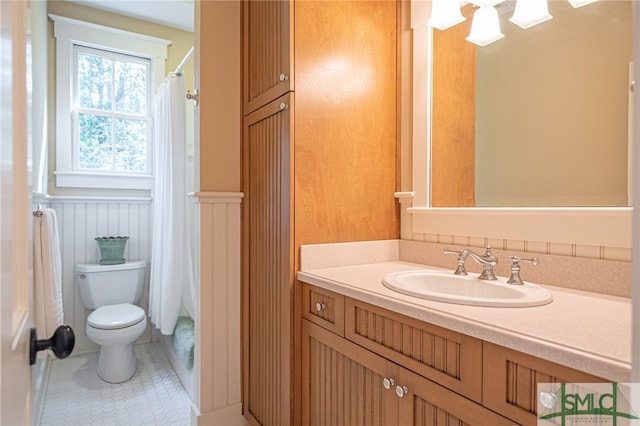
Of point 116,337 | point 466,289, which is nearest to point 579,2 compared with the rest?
point 466,289

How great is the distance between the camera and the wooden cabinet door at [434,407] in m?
0.78

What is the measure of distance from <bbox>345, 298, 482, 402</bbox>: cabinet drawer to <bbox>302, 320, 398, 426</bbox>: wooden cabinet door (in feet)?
0.15

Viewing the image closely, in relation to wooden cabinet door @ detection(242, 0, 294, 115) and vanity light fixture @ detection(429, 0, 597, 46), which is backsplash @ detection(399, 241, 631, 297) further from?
wooden cabinet door @ detection(242, 0, 294, 115)

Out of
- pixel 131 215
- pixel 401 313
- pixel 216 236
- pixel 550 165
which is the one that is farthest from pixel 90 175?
pixel 550 165

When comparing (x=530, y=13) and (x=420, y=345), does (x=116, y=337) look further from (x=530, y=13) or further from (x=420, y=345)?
(x=530, y=13)

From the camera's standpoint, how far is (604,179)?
3.64ft

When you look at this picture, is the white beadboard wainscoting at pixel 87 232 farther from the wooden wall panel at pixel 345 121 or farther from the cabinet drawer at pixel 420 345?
the cabinet drawer at pixel 420 345

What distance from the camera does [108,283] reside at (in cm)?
262

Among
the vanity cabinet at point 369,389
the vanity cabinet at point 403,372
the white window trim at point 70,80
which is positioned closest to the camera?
the vanity cabinet at point 403,372

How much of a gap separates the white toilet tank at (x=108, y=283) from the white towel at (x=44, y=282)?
1.24 meters

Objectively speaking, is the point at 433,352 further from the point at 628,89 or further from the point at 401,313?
the point at 628,89

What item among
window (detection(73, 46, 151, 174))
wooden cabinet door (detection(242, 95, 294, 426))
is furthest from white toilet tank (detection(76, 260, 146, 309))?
wooden cabinet door (detection(242, 95, 294, 426))

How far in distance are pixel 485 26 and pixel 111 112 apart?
9.23ft

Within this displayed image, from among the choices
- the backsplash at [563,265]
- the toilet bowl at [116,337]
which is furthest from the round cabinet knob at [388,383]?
the toilet bowl at [116,337]
